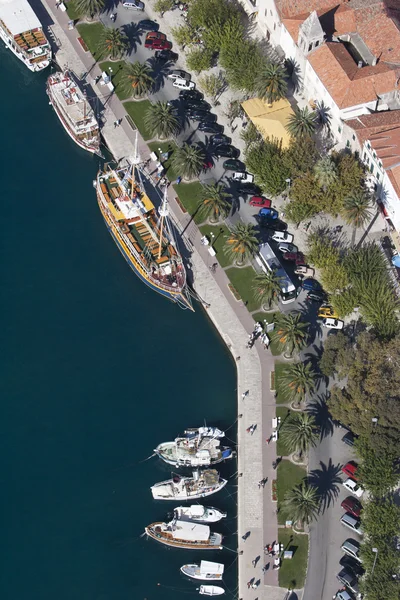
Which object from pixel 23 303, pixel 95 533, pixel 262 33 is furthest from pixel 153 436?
pixel 262 33

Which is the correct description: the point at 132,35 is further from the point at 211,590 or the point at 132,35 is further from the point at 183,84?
the point at 211,590

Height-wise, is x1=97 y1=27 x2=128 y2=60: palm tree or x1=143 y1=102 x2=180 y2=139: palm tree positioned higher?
x1=97 y1=27 x2=128 y2=60: palm tree

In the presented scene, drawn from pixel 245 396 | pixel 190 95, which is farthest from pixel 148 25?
pixel 245 396

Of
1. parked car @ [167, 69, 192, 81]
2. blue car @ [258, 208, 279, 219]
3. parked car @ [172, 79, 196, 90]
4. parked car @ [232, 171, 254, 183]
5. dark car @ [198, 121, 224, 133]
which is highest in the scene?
parked car @ [167, 69, 192, 81]

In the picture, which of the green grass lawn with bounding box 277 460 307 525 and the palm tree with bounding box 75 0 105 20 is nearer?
the green grass lawn with bounding box 277 460 307 525

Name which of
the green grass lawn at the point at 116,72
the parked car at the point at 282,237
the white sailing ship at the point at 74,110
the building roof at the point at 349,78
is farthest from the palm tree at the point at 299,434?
the green grass lawn at the point at 116,72

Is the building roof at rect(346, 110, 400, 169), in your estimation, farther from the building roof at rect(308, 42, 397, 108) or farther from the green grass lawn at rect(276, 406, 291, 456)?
the green grass lawn at rect(276, 406, 291, 456)

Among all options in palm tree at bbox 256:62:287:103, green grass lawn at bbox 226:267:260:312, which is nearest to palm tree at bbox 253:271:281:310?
green grass lawn at bbox 226:267:260:312
